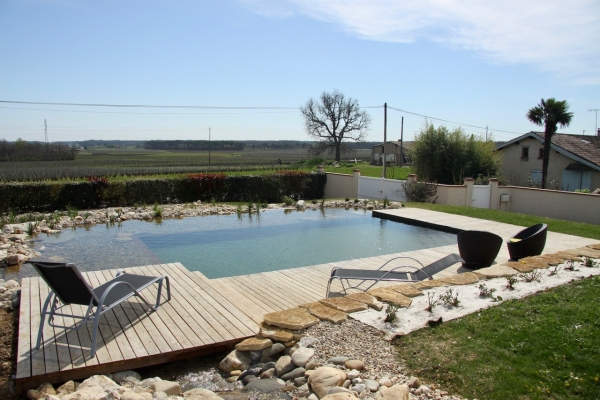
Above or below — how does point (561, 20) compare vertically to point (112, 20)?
below

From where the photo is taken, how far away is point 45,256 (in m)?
8.84

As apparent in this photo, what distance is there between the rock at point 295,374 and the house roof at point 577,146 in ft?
79.3

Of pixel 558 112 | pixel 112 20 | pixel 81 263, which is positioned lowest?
pixel 81 263

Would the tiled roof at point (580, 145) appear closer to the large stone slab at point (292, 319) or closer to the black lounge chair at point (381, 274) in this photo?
the black lounge chair at point (381, 274)

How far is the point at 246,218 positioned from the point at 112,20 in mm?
7861

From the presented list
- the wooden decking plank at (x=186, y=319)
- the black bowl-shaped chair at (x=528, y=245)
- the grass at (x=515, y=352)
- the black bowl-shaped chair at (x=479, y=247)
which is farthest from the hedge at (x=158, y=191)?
the grass at (x=515, y=352)

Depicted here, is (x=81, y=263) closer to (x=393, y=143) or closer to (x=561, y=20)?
(x=561, y=20)

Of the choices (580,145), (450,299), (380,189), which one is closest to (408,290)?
(450,299)

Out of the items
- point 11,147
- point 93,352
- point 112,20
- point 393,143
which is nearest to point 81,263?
point 93,352

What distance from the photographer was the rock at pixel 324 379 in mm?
3342

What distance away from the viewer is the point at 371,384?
3.35 meters

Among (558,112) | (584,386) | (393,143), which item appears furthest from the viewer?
(393,143)

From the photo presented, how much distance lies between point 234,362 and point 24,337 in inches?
78.1

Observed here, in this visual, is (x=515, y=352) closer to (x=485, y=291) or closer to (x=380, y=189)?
(x=485, y=291)
